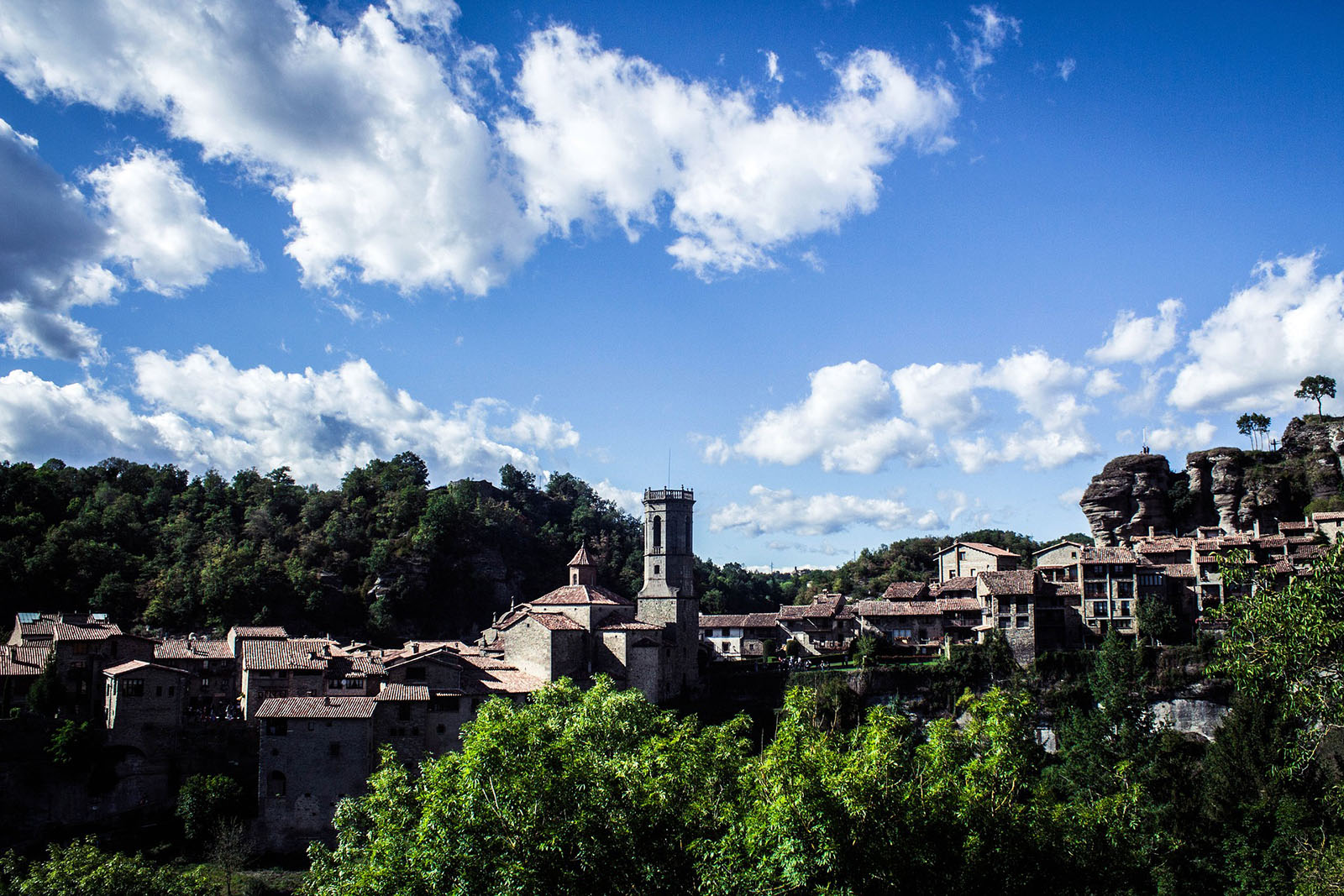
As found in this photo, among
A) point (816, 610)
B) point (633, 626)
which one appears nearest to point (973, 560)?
point (816, 610)

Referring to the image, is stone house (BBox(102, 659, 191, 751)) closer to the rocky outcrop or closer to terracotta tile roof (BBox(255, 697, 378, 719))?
terracotta tile roof (BBox(255, 697, 378, 719))

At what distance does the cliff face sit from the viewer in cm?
7881

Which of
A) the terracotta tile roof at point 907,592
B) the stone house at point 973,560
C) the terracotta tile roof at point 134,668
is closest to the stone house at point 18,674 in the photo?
the terracotta tile roof at point 134,668

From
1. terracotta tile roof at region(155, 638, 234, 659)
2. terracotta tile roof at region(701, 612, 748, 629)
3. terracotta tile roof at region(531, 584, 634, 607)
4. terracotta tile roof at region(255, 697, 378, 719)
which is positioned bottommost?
terracotta tile roof at region(255, 697, 378, 719)

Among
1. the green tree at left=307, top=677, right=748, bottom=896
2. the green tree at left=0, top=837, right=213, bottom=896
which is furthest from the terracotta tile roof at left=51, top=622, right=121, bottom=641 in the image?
the green tree at left=307, top=677, right=748, bottom=896

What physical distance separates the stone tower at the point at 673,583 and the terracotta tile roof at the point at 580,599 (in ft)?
7.75

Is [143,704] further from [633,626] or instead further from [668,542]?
[668,542]

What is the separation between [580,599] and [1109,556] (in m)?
37.1

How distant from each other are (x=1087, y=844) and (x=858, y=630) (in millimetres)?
54425

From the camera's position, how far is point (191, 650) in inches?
2251

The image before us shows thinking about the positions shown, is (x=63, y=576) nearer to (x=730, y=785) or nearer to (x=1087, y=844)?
(x=730, y=785)

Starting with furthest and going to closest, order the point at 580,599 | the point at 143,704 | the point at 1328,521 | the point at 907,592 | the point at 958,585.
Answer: the point at 907,592 < the point at 958,585 < the point at 1328,521 < the point at 580,599 < the point at 143,704

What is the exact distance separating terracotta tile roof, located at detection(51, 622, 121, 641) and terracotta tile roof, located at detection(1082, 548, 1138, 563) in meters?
61.9

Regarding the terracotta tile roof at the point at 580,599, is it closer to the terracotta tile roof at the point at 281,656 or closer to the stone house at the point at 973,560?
the terracotta tile roof at the point at 281,656
